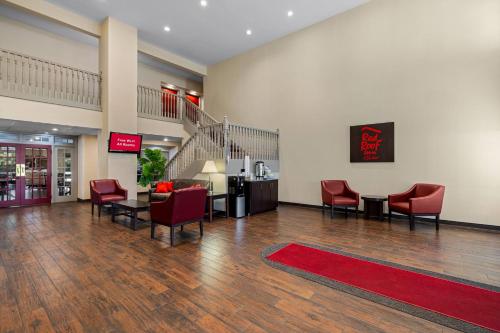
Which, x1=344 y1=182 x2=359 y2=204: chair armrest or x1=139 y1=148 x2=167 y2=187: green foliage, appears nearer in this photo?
x1=344 y1=182 x2=359 y2=204: chair armrest

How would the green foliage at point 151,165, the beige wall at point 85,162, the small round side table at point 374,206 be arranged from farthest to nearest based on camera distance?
the beige wall at point 85,162 → the green foliage at point 151,165 → the small round side table at point 374,206

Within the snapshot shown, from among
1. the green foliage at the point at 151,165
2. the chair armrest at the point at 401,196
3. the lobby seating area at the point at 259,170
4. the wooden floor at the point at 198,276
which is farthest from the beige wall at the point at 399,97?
the green foliage at the point at 151,165

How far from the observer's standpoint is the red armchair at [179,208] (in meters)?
4.02

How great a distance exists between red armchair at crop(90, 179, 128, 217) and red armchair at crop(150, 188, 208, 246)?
2606mm

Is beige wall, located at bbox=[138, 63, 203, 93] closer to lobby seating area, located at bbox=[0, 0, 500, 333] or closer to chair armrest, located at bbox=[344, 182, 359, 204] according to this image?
lobby seating area, located at bbox=[0, 0, 500, 333]

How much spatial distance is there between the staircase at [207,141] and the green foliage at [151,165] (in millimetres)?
427

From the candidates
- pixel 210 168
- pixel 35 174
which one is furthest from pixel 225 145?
pixel 35 174

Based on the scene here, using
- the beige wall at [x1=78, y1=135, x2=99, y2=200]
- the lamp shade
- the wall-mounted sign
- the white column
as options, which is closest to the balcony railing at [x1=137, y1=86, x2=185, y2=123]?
the white column

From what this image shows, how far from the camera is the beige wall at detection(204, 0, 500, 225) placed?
5.00m

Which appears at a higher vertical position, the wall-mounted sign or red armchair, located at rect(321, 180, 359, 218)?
the wall-mounted sign

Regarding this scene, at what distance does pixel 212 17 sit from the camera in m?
7.21

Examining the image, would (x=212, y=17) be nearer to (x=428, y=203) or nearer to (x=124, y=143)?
(x=124, y=143)

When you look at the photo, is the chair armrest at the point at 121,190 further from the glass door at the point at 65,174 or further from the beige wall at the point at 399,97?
the beige wall at the point at 399,97

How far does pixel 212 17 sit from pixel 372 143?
591 cm
